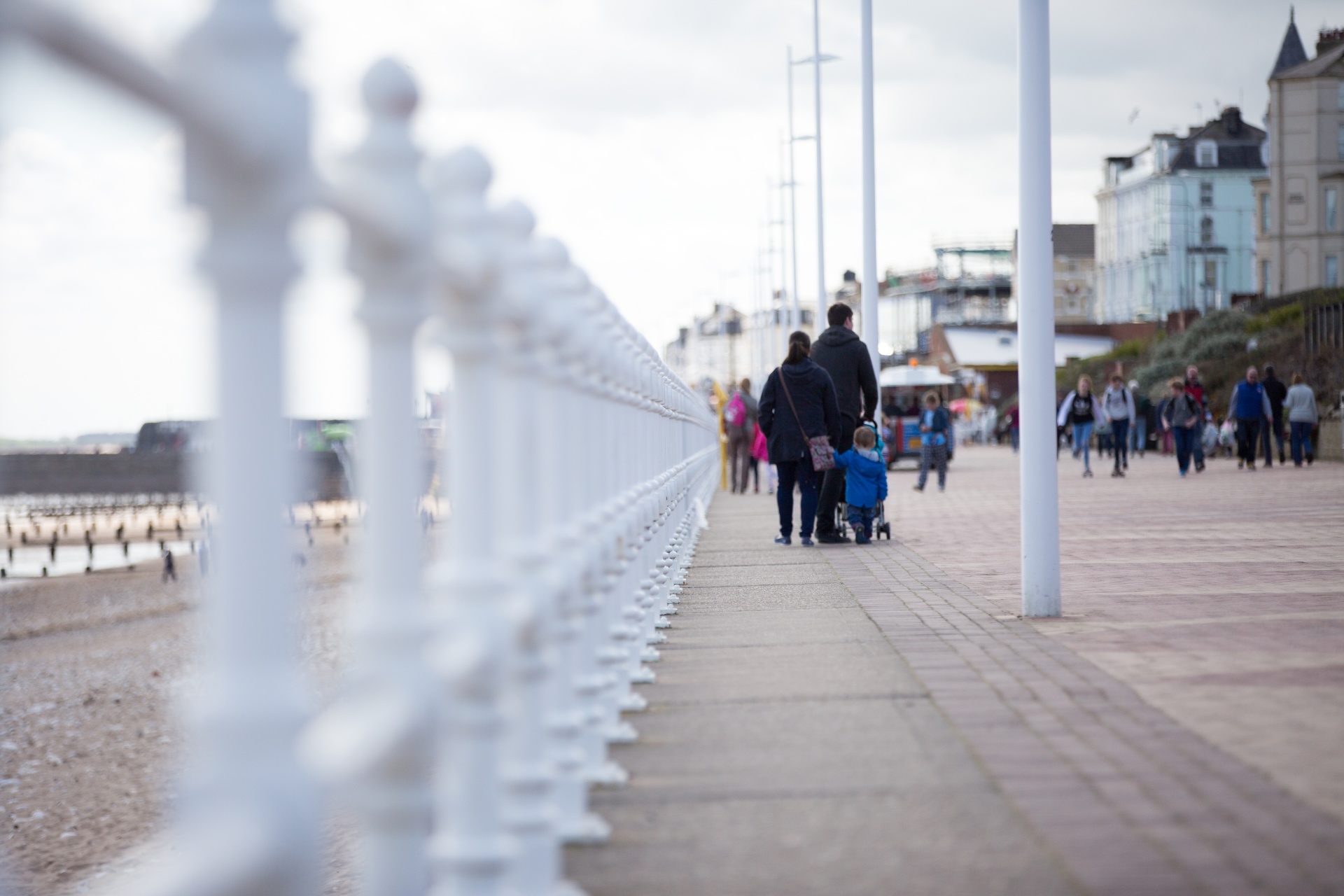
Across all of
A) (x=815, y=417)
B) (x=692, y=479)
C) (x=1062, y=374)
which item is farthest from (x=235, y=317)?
(x=1062, y=374)

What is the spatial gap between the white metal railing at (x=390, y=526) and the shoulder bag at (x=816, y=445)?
29.1 feet

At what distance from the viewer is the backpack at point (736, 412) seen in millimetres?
25016

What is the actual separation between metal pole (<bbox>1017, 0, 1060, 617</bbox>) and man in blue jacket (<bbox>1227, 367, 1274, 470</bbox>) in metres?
20.2

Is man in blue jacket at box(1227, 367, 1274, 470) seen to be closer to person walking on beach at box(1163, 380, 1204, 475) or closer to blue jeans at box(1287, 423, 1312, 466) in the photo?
blue jeans at box(1287, 423, 1312, 466)

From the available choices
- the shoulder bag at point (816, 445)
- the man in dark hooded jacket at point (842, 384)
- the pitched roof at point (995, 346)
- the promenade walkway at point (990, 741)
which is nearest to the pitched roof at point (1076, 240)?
the pitched roof at point (995, 346)

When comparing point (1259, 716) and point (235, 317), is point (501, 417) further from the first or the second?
point (1259, 716)

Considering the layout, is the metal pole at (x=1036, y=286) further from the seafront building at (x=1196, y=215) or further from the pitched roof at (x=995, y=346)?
the seafront building at (x=1196, y=215)

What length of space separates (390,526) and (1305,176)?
242 ft

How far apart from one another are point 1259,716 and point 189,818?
4.35 meters

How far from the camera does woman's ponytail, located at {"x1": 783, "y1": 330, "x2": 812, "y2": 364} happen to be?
1287 centimetres

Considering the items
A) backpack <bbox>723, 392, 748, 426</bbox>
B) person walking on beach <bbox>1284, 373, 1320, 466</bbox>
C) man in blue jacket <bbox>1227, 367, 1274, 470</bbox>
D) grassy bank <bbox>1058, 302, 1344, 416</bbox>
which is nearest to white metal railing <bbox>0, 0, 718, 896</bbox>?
backpack <bbox>723, 392, 748, 426</bbox>

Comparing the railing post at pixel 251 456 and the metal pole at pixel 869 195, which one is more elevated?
the metal pole at pixel 869 195

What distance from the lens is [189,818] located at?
1.46 meters

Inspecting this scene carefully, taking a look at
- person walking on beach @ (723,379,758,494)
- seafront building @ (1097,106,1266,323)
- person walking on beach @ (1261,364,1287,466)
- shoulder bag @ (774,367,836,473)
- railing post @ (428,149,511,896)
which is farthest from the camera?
seafront building @ (1097,106,1266,323)
